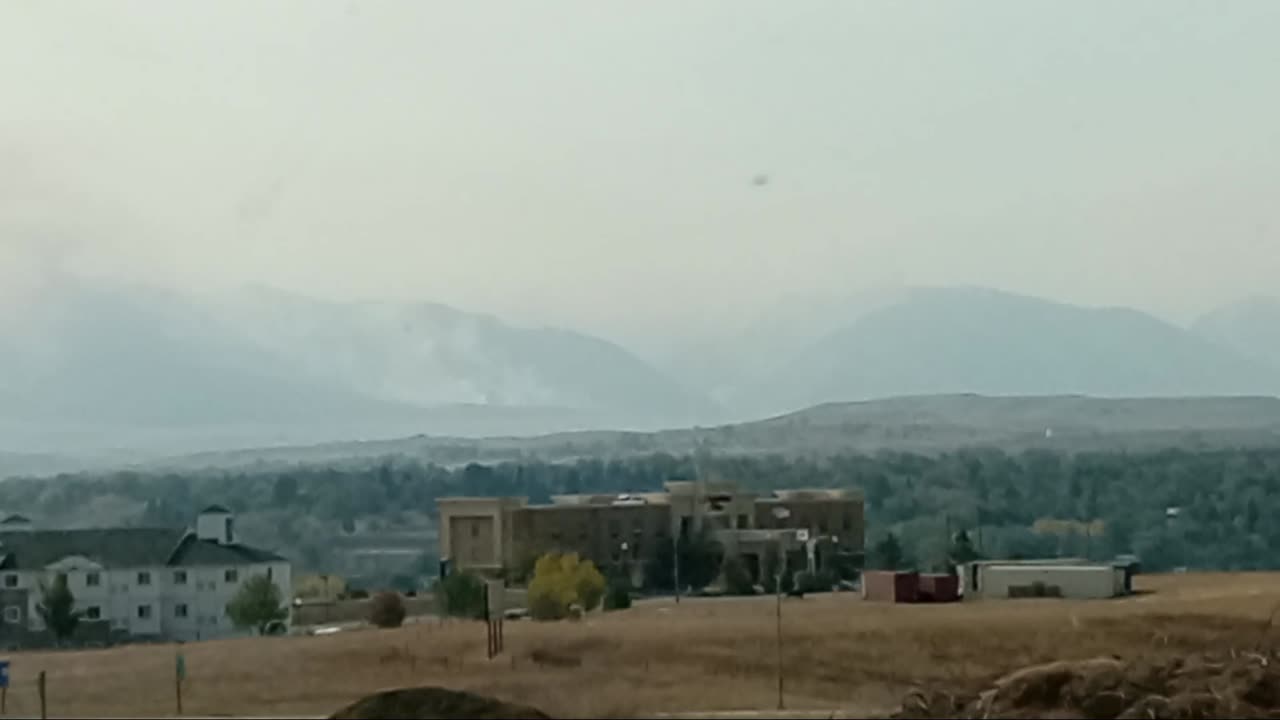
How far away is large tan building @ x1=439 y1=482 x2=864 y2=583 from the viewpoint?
4844 centimetres

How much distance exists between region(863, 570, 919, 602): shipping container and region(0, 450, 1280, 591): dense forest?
1045 centimetres

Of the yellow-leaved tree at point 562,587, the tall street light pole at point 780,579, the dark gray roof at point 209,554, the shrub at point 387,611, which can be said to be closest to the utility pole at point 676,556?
the tall street light pole at point 780,579

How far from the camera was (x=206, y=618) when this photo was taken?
3731 centimetres

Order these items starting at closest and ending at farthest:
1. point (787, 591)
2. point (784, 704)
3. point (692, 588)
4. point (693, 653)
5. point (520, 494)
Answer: point (784, 704), point (693, 653), point (787, 591), point (692, 588), point (520, 494)

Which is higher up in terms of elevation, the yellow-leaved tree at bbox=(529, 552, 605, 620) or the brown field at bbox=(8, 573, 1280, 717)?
the yellow-leaved tree at bbox=(529, 552, 605, 620)

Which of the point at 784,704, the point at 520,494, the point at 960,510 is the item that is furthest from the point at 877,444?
the point at 784,704

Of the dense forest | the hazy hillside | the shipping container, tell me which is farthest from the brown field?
the hazy hillside

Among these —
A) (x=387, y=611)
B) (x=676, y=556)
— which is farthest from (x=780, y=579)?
(x=387, y=611)

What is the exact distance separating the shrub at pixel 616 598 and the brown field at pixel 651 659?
5939 millimetres

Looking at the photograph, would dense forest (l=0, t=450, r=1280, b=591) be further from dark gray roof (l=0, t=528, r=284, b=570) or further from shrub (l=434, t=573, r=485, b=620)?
shrub (l=434, t=573, r=485, b=620)

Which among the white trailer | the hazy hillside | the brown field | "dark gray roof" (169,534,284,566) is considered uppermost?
the hazy hillside

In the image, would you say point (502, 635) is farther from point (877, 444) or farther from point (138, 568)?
point (877, 444)

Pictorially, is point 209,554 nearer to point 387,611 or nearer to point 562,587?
point 387,611

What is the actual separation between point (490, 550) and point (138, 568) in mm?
12571
